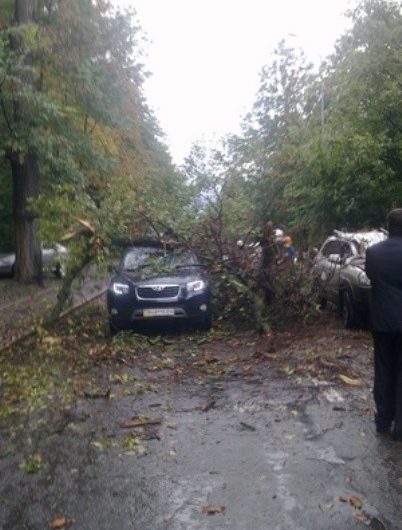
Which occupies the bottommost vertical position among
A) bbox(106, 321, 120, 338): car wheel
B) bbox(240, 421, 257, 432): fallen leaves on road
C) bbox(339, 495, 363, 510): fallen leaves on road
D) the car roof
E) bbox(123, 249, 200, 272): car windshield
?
bbox(106, 321, 120, 338): car wheel

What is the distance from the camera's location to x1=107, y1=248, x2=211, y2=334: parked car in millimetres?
11586

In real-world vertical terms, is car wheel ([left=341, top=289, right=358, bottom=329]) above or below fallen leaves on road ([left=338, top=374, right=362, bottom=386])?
above

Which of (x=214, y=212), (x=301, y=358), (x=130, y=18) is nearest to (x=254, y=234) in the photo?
(x=214, y=212)

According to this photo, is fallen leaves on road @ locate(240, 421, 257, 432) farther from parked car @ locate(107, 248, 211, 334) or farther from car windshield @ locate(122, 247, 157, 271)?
car windshield @ locate(122, 247, 157, 271)

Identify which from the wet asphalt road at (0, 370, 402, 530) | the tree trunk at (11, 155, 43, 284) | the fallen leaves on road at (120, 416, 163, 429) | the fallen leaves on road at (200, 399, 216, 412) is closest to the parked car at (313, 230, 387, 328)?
the wet asphalt road at (0, 370, 402, 530)

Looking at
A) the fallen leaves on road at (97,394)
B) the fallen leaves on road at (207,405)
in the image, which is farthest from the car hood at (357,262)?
the fallen leaves on road at (97,394)

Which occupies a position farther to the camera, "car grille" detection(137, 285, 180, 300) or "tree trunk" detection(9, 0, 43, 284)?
"tree trunk" detection(9, 0, 43, 284)

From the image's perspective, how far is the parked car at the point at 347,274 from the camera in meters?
10.8

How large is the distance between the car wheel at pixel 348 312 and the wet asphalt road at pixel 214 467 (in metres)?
3.55

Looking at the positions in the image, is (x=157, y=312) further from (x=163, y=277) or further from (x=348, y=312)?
(x=348, y=312)

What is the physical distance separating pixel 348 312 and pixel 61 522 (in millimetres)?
7456

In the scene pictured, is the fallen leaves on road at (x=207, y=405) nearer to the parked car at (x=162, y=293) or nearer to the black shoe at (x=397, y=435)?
the black shoe at (x=397, y=435)

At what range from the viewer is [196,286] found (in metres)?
11.8

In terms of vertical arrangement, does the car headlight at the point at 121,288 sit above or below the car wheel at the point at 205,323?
above
